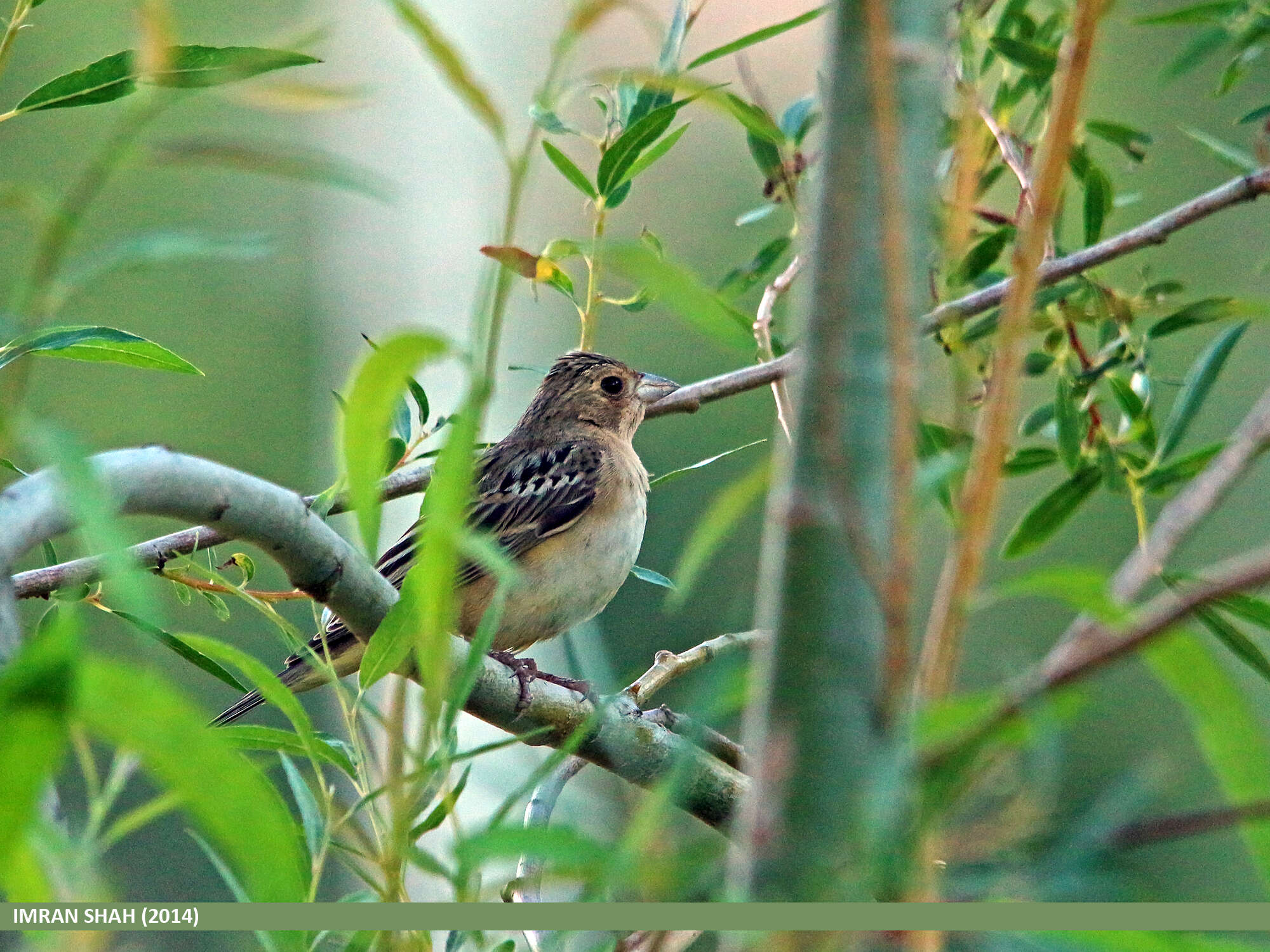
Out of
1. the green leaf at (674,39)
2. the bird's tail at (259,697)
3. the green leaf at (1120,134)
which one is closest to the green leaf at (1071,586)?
the green leaf at (674,39)

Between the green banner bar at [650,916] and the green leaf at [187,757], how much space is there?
42mm

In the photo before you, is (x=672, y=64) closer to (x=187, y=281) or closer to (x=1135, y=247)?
(x=1135, y=247)

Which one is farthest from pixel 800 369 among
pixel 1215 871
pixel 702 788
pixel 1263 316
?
pixel 1215 871

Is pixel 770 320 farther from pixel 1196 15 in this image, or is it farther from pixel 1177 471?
pixel 1196 15

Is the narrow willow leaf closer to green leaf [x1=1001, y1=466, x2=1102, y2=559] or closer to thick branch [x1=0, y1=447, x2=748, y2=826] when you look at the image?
green leaf [x1=1001, y1=466, x2=1102, y2=559]

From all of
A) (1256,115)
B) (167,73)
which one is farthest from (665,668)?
(1256,115)

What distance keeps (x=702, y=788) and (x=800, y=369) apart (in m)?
1.24

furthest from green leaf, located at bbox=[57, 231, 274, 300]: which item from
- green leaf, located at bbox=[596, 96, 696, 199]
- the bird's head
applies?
the bird's head

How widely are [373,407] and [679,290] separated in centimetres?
21

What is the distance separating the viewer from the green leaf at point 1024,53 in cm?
201

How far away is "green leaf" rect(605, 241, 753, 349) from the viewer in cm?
74

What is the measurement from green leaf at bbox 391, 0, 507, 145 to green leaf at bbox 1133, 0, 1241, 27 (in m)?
1.64

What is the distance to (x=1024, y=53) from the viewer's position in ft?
6.64

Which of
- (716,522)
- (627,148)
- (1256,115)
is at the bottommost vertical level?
(716,522)
